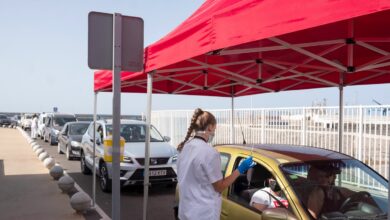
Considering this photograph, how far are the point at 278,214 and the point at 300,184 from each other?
1.52 ft

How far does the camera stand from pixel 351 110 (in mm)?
9180

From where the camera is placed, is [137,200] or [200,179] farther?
[137,200]

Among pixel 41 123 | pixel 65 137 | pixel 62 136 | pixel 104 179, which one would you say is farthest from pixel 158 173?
pixel 41 123

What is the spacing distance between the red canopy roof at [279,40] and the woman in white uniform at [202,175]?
806 mm

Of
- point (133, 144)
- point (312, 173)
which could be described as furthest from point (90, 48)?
point (133, 144)

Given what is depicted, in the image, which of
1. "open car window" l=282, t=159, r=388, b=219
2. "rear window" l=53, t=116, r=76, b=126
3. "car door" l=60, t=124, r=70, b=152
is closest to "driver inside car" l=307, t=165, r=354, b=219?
"open car window" l=282, t=159, r=388, b=219

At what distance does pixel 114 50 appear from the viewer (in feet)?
13.8

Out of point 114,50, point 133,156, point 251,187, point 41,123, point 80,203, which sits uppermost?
point 114,50

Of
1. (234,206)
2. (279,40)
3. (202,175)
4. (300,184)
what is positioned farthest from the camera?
(234,206)

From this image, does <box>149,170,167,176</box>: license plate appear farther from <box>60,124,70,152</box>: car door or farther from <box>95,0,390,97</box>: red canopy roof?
<box>60,124,70,152</box>: car door

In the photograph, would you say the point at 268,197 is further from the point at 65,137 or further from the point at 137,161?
the point at 65,137

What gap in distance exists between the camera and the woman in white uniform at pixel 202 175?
3.13 metres

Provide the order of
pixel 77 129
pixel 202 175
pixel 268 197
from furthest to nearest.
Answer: pixel 77 129
pixel 268 197
pixel 202 175

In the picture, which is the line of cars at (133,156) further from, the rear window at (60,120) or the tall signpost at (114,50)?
the rear window at (60,120)
